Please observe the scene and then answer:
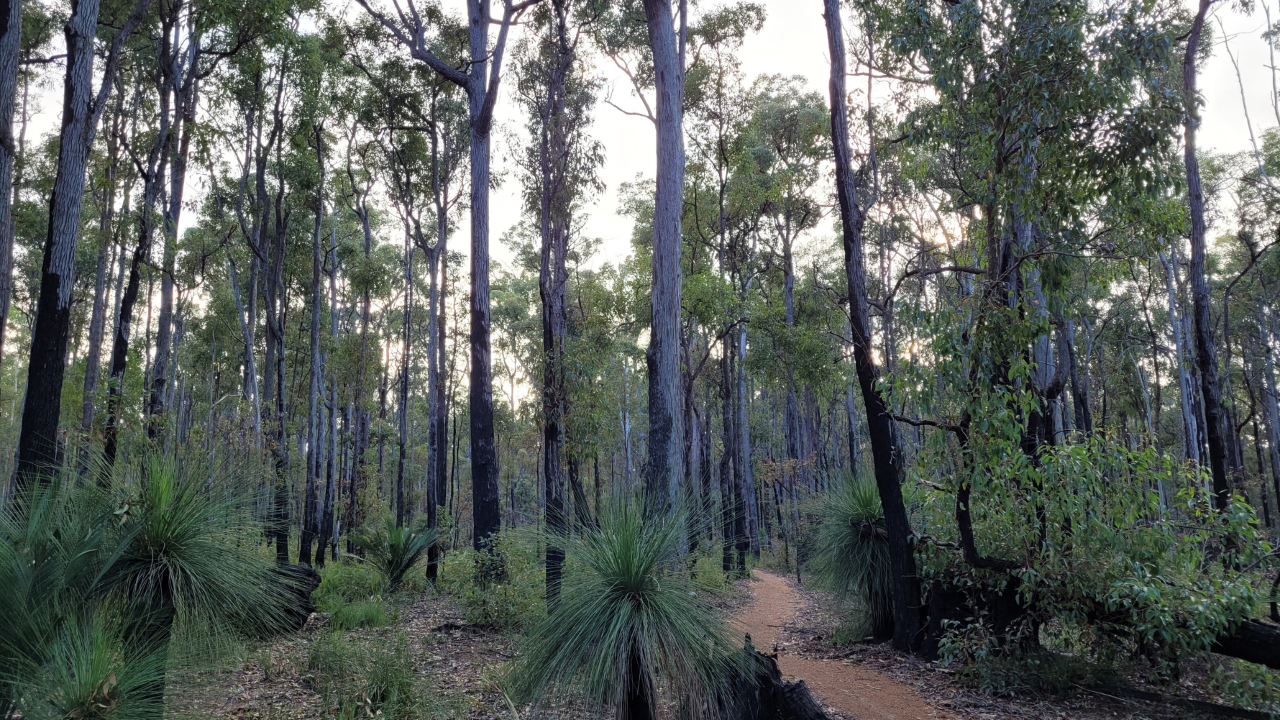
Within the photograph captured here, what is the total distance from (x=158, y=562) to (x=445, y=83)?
16.0 meters

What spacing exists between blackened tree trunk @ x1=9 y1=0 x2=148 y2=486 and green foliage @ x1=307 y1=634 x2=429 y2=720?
3369 mm

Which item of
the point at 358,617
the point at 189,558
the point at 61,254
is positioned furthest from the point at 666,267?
the point at 61,254

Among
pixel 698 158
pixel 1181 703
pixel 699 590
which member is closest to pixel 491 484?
pixel 699 590

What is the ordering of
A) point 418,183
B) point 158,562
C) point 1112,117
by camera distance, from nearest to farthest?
point 158,562, point 1112,117, point 418,183

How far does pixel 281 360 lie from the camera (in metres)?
15.5

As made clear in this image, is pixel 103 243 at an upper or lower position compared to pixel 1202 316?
upper

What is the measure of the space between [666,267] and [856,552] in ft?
13.5

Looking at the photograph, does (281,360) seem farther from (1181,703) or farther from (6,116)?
(1181,703)

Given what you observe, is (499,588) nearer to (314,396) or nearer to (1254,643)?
(1254,643)

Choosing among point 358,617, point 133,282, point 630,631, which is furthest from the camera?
point 133,282

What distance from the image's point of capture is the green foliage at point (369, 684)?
5340 mm

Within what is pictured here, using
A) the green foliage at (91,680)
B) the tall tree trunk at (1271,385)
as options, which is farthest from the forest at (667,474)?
the tall tree trunk at (1271,385)

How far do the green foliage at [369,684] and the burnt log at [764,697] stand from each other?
8.35ft

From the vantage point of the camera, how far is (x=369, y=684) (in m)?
5.58
